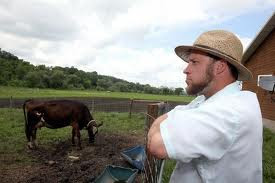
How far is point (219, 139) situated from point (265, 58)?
639 inches

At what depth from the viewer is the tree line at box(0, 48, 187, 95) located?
69.4m

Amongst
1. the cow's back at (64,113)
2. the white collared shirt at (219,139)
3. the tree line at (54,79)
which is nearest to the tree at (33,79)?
the tree line at (54,79)

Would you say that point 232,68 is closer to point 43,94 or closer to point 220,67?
point 220,67

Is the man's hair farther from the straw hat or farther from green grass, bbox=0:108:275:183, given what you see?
green grass, bbox=0:108:275:183

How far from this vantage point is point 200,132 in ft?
4.92

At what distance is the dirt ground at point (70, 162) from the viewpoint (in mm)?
6965

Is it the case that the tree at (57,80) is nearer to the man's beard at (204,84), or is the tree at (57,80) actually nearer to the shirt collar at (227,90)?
the man's beard at (204,84)

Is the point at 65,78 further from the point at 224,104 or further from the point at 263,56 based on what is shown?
the point at 224,104

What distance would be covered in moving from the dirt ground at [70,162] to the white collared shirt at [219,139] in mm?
5211

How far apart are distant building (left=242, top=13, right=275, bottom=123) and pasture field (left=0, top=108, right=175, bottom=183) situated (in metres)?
6.12

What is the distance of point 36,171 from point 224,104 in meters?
6.63

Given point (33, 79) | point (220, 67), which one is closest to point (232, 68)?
point (220, 67)

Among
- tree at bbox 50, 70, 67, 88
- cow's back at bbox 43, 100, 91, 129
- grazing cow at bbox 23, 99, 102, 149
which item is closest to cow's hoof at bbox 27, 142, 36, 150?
grazing cow at bbox 23, 99, 102, 149

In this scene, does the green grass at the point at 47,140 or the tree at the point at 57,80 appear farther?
the tree at the point at 57,80
